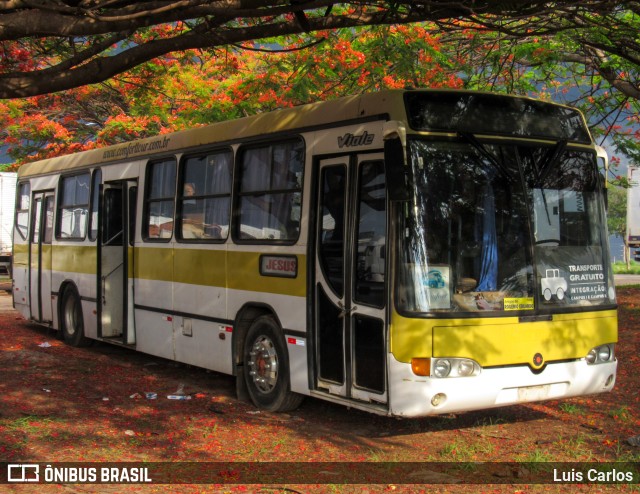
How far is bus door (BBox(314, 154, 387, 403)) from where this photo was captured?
7.21 meters

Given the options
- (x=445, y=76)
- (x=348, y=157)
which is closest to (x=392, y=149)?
(x=348, y=157)

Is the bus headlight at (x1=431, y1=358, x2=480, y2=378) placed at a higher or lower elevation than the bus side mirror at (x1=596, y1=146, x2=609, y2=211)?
lower

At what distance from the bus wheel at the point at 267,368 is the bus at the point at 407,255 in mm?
21

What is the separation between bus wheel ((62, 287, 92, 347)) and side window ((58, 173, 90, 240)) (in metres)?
0.98

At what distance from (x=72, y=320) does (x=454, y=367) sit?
8.54m

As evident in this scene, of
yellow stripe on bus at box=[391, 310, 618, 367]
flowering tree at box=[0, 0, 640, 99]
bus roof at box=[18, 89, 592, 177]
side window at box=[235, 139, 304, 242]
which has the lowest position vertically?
yellow stripe on bus at box=[391, 310, 618, 367]

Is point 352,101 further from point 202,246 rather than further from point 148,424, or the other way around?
point 148,424

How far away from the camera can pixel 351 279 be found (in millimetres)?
7504

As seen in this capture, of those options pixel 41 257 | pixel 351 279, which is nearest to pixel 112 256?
pixel 41 257

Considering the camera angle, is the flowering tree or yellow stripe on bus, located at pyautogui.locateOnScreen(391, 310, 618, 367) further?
yellow stripe on bus, located at pyautogui.locateOnScreen(391, 310, 618, 367)

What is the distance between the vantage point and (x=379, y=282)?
719 cm

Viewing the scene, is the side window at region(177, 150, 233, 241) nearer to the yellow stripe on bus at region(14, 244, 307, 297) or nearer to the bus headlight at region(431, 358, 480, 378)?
the yellow stripe on bus at region(14, 244, 307, 297)

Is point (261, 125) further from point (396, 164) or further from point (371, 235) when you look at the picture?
point (396, 164)

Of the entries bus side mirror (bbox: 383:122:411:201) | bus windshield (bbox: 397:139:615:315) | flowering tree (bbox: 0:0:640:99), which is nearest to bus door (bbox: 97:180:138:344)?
flowering tree (bbox: 0:0:640:99)
